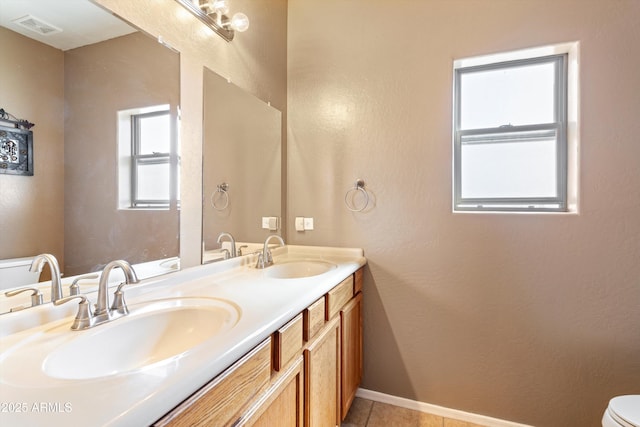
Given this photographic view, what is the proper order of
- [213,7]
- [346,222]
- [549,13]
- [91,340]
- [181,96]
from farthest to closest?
[346,222] < [549,13] < [213,7] < [181,96] < [91,340]

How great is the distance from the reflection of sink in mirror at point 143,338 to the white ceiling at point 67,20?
2.79 ft

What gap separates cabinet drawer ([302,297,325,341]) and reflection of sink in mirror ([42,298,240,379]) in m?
0.30

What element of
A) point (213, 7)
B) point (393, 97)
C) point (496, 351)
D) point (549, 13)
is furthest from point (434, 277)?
point (213, 7)

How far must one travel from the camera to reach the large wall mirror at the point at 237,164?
1462mm

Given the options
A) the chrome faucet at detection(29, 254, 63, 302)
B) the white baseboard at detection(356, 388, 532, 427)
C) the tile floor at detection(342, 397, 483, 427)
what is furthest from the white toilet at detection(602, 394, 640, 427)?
the chrome faucet at detection(29, 254, 63, 302)

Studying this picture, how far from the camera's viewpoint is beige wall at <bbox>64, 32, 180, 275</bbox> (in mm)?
951

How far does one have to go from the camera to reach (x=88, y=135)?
0.98m

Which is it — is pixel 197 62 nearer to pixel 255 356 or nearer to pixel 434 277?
pixel 255 356

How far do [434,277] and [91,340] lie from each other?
5.39ft

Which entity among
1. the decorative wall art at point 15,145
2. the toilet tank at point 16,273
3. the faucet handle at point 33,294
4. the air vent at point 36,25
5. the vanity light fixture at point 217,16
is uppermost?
the vanity light fixture at point 217,16

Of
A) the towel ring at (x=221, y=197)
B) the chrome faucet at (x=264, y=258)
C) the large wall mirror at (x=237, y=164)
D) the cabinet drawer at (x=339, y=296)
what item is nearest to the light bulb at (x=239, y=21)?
the large wall mirror at (x=237, y=164)

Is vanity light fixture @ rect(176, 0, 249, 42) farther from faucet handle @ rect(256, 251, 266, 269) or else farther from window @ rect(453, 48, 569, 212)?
window @ rect(453, 48, 569, 212)

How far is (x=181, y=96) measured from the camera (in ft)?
4.28

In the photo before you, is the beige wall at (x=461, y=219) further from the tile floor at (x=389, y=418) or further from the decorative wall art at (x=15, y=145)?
the decorative wall art at (x=15, y=145)
